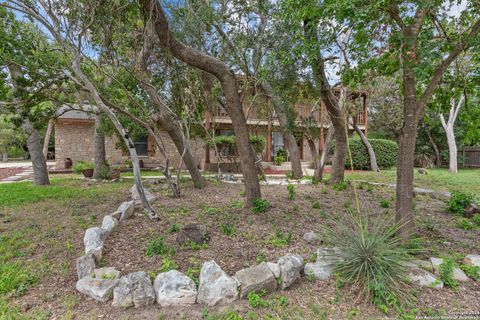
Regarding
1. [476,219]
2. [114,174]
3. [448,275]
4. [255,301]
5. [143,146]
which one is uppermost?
[143,146]

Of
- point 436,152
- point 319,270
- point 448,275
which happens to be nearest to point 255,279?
point 319,270

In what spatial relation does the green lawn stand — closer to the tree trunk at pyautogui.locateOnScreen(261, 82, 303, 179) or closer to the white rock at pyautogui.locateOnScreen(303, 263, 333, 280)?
the tree trunk at pyautogui.locateOnScreen(261, 82, 303, 179)

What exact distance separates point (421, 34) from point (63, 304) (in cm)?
441

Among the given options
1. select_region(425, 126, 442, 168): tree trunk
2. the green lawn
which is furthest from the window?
select_region(425, 126, 442, 168): tree trunk

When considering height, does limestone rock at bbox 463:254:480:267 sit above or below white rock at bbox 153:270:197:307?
above

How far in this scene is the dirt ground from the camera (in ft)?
6.96

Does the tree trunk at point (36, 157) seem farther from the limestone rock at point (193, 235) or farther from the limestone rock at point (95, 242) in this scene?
the limestone rock at point (193, 235)

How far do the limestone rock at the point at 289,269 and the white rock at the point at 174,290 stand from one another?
85cm

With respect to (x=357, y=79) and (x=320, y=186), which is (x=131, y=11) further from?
(x=320, y=186)

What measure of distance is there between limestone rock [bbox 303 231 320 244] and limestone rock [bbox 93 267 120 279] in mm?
2249

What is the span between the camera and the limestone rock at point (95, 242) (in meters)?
2.72

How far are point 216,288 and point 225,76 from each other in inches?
126

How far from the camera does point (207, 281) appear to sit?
2287mm

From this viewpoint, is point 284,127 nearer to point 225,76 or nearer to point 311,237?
point 225,76
